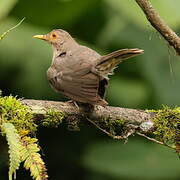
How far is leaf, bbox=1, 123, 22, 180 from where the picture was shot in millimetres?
2621

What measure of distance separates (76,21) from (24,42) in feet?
2.08

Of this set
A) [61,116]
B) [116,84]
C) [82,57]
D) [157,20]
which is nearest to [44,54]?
[116,84]

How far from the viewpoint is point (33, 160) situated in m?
2.76

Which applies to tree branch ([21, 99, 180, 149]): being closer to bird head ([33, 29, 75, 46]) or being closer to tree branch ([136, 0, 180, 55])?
tree branch ([136, 0, 180, 55])

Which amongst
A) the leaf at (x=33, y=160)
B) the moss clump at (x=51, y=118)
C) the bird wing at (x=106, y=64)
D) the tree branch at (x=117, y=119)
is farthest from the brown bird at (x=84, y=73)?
the leaf at (x=33, y=160)

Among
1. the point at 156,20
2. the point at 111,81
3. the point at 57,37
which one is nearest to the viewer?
the point at 156,20

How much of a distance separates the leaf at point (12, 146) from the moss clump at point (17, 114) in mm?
278

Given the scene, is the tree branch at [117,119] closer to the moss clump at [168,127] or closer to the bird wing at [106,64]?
the moss clump at [168,127]

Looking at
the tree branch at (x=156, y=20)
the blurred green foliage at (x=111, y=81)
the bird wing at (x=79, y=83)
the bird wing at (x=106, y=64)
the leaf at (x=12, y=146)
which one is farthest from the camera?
the blurred green foliage at (x=111, y=81)

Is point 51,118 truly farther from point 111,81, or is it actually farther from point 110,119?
point 111,81

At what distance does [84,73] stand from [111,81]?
128 centimetres

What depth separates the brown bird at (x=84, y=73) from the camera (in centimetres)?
365

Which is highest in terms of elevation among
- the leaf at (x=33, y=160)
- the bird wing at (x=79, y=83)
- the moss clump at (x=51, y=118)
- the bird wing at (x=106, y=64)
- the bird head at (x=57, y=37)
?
the bird head at (x=57, y=37)

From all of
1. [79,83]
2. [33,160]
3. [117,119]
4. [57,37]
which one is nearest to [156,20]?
[117,119]
